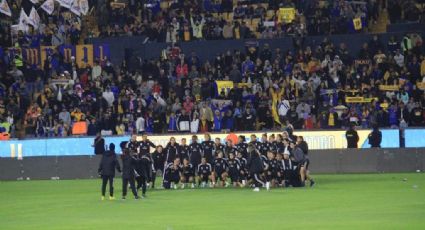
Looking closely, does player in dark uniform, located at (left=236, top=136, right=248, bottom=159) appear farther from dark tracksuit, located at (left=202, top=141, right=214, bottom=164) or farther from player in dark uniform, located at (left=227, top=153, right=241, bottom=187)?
dark tracksuit, located at (left=202, top=141, right=214, bottom=164)

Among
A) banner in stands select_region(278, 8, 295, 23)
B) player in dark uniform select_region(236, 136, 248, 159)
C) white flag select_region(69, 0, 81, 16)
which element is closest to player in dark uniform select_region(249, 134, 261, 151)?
player in dark uniform select_region(236, 136, 248, 159)

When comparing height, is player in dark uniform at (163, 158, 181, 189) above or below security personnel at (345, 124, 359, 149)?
below

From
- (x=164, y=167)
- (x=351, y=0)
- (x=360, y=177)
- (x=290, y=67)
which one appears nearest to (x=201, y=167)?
(x=164, y=167)

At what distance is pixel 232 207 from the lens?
30531mm

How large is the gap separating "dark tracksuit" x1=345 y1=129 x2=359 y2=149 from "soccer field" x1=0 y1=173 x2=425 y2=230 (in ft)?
13.4

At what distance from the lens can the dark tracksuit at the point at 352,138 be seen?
150 feet

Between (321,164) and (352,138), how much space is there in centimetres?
181

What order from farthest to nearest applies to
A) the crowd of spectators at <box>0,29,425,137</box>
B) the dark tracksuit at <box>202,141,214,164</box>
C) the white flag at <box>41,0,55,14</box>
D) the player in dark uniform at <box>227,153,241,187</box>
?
the white flag at <box>41,0,55,14</box>, the crowd of spectators at <box>0,29,425,137</box>, the dark tracksuit at <box>202,141,214,164</box>, the player in dark uniform at <box>227,153,241,187</box>

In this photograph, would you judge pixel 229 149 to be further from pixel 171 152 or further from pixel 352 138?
pixel 352 138

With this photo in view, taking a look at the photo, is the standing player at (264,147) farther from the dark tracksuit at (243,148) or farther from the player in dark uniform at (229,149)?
the player in dark uniform at (229,149)

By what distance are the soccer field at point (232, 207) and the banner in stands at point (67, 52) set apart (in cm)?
1629

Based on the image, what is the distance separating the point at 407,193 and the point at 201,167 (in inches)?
377

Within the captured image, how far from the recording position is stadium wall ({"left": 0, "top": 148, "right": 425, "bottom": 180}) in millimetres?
45469

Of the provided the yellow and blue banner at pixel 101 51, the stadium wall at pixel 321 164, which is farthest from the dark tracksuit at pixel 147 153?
the yellow and blue banner at pixel 101 51
